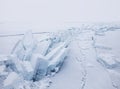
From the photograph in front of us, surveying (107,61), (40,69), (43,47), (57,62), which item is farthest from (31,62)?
(107,61)

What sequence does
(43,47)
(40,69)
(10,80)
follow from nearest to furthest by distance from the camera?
(10,80), (40,69), (43,47)

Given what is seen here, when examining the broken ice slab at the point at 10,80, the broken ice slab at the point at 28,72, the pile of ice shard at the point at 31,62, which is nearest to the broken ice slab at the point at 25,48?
the pile of ice shard at the point at 31,62

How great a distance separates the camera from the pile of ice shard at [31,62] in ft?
8.75

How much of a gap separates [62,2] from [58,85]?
8.41 m

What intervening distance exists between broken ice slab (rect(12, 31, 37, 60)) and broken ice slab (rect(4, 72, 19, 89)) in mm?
515

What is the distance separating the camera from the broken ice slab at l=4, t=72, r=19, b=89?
2.48m

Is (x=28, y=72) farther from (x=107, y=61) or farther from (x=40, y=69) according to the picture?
(x=107, y=61)

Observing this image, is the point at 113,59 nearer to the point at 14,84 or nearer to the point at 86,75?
the point at 86,75

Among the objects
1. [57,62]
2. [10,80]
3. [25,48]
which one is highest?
[25,48]

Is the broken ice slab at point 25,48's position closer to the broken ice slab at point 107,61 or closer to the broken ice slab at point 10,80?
the broken ice slab at point 10,80

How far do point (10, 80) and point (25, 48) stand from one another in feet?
3.27

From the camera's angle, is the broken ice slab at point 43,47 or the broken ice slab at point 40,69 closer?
the broken ice slab at point 40,69

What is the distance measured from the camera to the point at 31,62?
9.61ft

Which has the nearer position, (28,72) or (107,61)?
→ (28,72)
